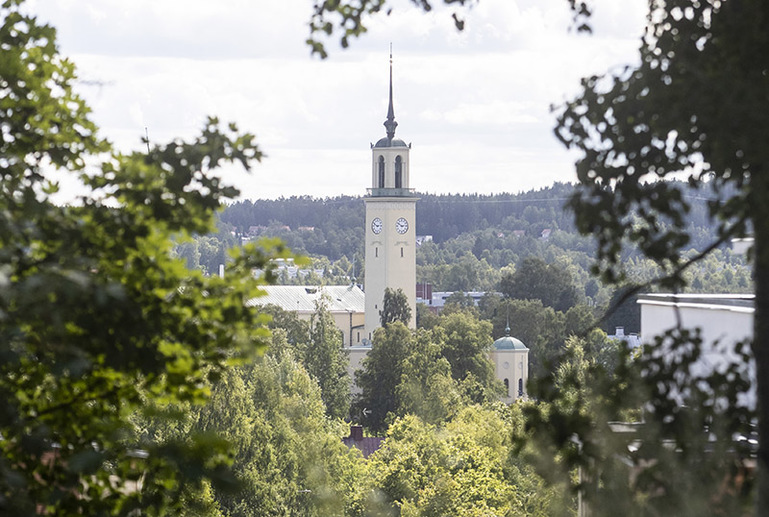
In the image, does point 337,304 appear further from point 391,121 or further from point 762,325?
point 762,325

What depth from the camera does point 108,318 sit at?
4.18 metres

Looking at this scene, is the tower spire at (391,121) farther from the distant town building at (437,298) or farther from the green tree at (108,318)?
the green tree at (108,318)

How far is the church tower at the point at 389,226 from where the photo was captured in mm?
85938

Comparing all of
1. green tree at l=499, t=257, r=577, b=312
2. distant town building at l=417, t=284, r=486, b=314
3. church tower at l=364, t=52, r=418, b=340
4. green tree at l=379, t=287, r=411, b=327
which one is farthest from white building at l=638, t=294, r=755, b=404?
distant town building at l=417, t=284, r=486, b=314

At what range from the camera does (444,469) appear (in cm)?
3291

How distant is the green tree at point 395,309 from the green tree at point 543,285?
15.3 metres

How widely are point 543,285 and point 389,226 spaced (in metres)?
13.2

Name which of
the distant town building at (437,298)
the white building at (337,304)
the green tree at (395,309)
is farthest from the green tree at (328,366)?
the distant town building at (437,298)

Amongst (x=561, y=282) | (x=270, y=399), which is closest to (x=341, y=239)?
(x=561, y=282)

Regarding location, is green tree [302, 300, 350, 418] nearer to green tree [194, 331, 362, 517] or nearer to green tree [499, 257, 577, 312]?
green tree [194, 331, 362, 517]

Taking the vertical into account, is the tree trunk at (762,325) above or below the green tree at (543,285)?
below

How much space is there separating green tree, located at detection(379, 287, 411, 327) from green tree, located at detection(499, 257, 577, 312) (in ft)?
50.3

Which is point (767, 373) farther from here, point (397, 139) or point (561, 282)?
point (561, 282)

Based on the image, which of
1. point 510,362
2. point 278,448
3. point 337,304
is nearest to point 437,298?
point 337,304
